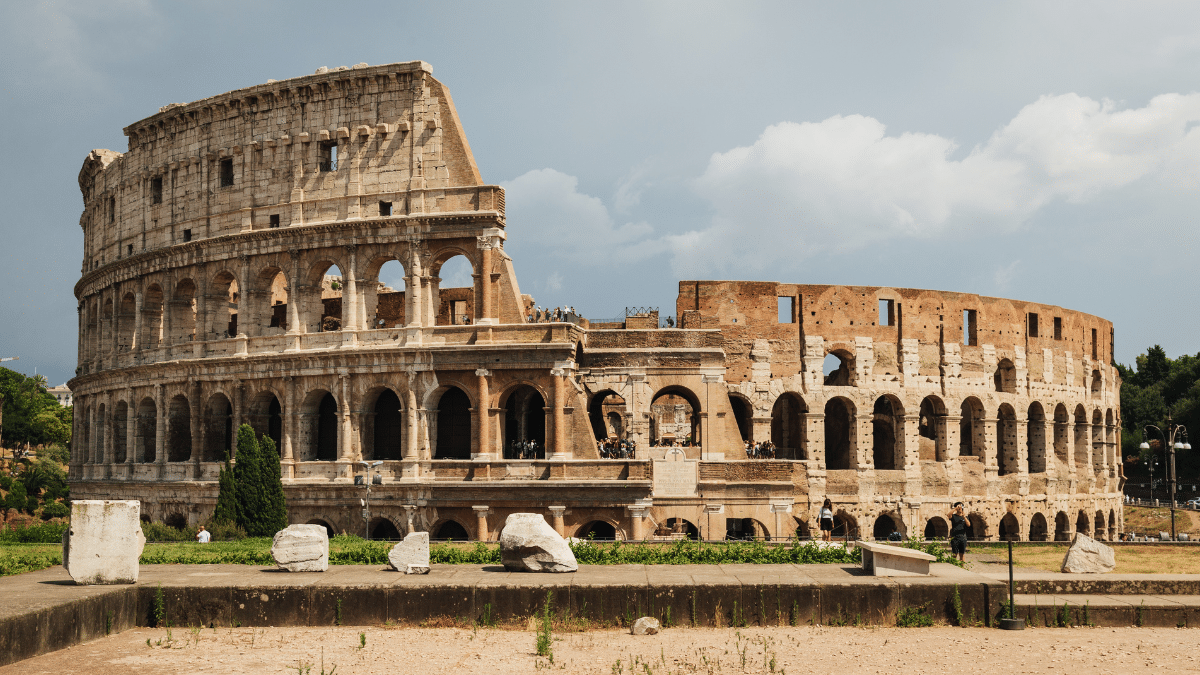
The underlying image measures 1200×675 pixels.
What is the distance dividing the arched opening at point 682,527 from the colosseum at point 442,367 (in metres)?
0.20

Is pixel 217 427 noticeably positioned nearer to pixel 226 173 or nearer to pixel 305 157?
pixel 226 173

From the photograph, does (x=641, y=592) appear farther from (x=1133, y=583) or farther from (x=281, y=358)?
(x=281, y=358)

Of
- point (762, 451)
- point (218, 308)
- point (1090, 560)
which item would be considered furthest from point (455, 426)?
point (1090, 560)

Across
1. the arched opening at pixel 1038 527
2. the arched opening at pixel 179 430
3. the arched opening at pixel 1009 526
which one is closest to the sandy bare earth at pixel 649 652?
the arched opening at pixel 179 430

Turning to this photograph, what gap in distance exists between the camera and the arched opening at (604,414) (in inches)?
1412

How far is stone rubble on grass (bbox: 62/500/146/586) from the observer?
14.6 meters

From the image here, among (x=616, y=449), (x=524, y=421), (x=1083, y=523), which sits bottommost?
(x=1083, y=523)

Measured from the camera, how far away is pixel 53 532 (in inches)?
1048

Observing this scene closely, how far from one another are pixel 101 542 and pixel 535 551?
622 cm

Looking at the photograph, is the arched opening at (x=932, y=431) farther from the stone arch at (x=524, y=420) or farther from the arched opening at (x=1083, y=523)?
the stone arch at (x=524, y=420)

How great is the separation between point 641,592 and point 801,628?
7.45 ft

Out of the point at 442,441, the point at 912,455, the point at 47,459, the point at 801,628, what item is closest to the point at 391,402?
the point at 442,441

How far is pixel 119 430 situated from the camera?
40656 millimetres

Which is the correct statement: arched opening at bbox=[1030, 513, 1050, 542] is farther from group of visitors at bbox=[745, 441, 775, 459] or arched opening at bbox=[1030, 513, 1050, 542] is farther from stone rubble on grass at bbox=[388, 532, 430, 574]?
stone rubble on grass at bbox=[388, 532, 430, 574]
